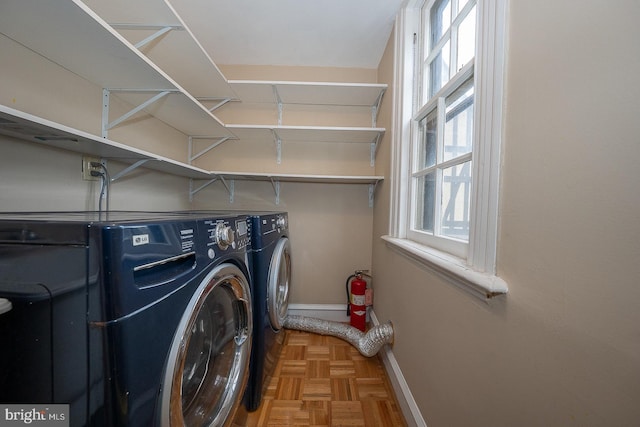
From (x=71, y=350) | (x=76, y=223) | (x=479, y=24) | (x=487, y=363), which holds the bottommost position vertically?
(x=487, y=363)

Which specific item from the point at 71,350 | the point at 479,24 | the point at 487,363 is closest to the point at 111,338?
the point at 71,350

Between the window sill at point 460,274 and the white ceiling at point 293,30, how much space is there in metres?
1.52

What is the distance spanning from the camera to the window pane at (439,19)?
1.12m

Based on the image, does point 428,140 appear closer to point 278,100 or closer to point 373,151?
point 373,151

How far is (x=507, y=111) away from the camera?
574 mm

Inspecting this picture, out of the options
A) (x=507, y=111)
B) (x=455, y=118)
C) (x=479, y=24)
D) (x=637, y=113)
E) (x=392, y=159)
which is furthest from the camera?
(x=392, y=159)

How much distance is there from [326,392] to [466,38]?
1866mm

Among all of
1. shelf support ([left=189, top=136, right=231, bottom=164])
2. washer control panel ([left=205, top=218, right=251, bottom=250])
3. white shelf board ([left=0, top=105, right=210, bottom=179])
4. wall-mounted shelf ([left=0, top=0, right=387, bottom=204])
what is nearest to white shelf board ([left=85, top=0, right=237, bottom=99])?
wall-mounted shelf ([left=0, top=0, right=387, bottom=204])

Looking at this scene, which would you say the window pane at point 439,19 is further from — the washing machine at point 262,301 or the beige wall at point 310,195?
the washing machine at point 262,301

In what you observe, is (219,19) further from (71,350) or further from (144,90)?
(71,350)

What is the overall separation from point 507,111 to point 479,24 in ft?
1.12

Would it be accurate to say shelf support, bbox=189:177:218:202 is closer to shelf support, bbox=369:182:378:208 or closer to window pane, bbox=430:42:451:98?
shelf support, bbox=369:182:378:208

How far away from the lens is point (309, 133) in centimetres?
178

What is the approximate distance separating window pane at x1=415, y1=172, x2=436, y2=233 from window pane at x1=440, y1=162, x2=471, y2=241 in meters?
0.10
